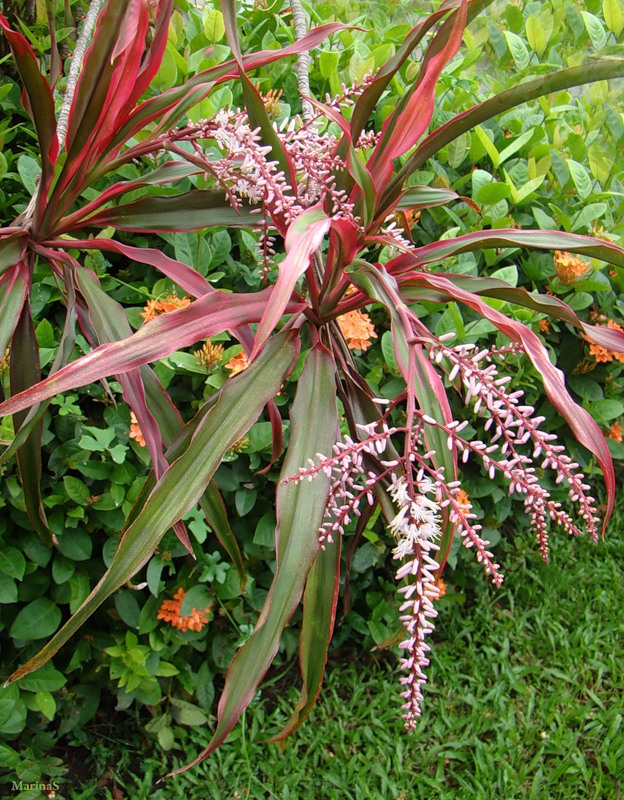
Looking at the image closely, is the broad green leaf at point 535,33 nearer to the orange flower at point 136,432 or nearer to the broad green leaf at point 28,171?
the broad green leaf at point 28,171

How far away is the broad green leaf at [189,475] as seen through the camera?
2.40 feet

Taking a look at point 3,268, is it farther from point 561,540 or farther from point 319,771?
point 561,540

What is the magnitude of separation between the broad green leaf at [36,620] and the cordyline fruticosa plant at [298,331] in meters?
0.57

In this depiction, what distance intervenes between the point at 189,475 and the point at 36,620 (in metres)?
0.98

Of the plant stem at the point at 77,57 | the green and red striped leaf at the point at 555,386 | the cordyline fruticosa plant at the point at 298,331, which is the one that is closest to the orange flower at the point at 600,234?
the cordyline fruticosa plant at the point at 298,331

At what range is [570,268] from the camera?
1.92 metres

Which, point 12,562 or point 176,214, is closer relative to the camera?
point 176,214

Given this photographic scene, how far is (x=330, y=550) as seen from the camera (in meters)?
0.90

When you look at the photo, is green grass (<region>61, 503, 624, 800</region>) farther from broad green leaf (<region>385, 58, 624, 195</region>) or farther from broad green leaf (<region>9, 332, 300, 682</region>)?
broad green leaf (<region>385, 58, 624, 195</region>)

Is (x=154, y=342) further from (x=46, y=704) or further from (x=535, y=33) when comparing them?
(x=535, y=33)

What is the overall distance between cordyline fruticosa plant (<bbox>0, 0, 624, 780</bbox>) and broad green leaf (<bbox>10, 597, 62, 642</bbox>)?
0.57 m

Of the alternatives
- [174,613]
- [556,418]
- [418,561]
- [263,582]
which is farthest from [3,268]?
[556,418]

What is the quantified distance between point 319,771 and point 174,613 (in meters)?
0.59

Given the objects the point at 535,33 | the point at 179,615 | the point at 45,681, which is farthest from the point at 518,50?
the point at 45,681
